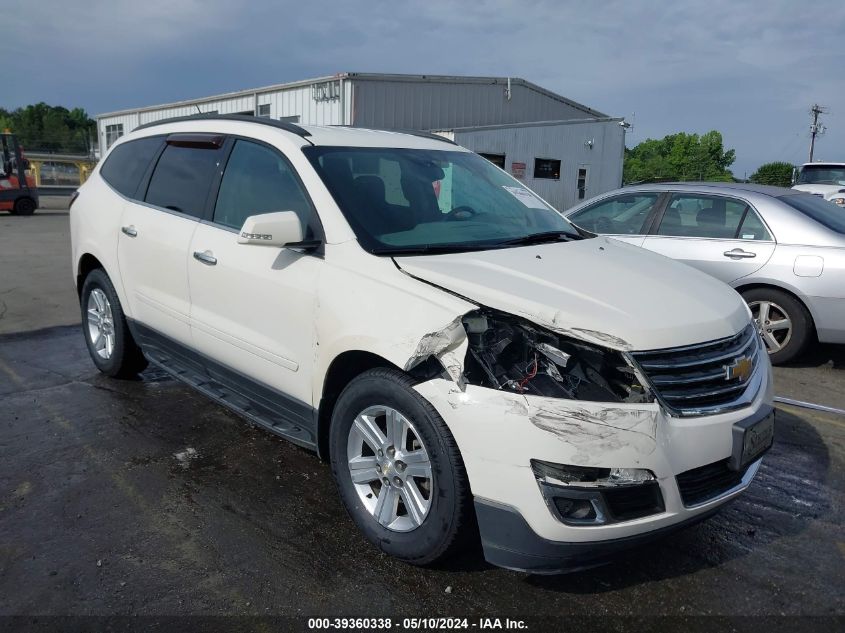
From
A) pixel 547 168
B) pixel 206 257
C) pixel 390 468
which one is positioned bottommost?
pixel 390 468

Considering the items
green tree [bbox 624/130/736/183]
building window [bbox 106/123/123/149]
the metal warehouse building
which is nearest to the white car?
the metal warehouse building

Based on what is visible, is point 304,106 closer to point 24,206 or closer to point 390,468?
point 24,206

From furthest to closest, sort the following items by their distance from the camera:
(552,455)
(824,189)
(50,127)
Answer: (50,127), (824,189), (552,455)

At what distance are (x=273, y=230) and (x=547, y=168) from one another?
74.3 ft

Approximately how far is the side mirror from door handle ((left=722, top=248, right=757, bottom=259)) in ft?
14.8

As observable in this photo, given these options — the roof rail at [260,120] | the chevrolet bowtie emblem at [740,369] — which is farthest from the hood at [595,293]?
the roof rail at [260,120]

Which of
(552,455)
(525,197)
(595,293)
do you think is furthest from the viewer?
(525,197)

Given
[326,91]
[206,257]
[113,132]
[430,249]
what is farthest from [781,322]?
[113,132]

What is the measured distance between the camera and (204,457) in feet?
13.1

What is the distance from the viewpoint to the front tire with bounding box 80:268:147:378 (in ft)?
16.1

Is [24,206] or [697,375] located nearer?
[697,375]

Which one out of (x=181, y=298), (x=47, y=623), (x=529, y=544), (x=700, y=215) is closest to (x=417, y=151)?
(x=181, y=298)

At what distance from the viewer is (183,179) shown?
429 centimetres

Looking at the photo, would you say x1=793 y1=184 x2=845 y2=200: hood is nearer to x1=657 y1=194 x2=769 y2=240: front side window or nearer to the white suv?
x1=657 y1=194 x2=769 y2=240: front side window
